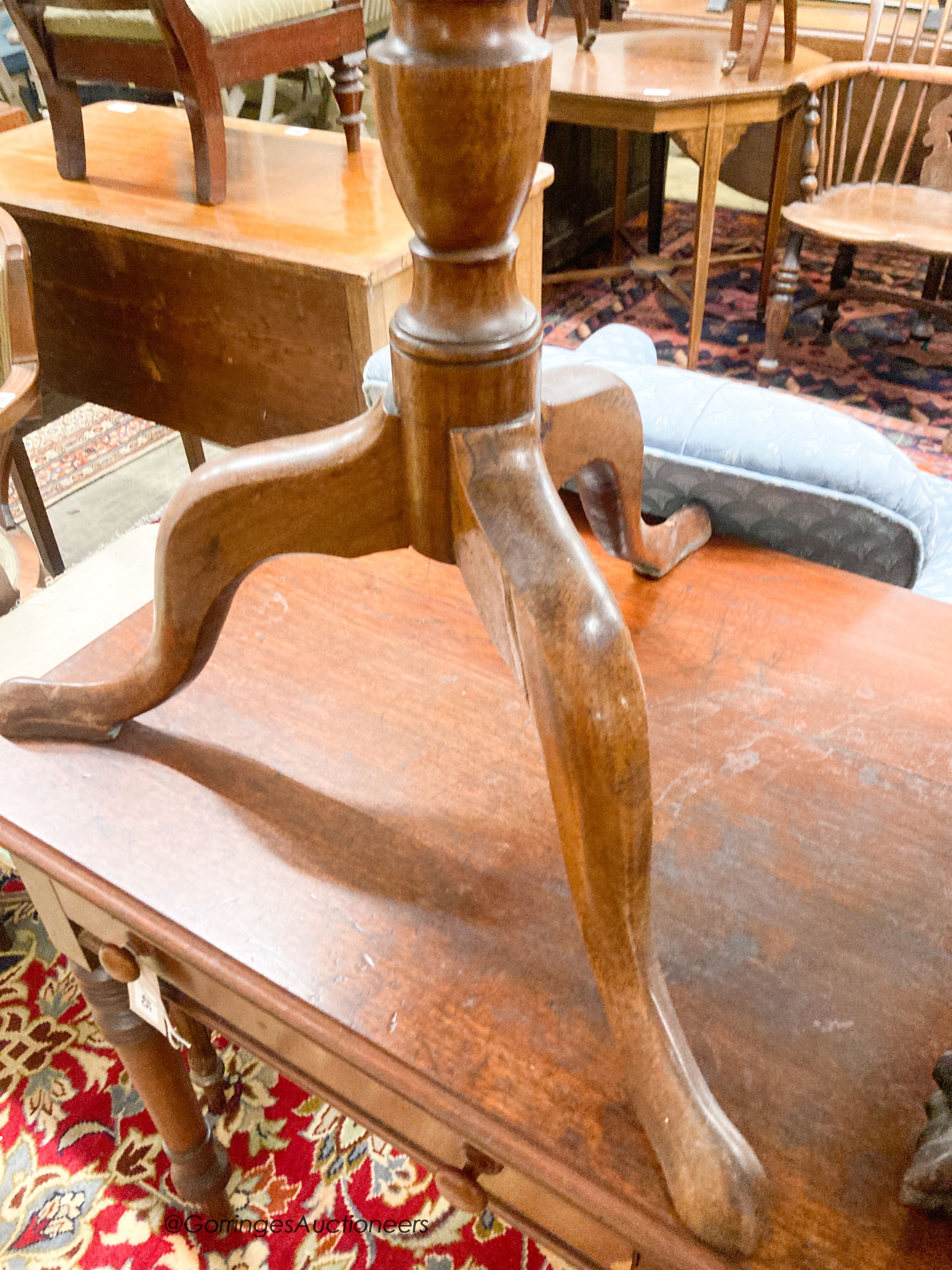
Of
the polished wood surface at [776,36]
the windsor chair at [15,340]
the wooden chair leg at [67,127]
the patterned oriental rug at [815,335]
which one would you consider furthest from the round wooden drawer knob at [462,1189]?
the polished wood surface at [776,36]

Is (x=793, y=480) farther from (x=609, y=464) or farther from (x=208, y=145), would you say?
(x=208, y=145)

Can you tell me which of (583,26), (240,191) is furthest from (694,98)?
(240,191)

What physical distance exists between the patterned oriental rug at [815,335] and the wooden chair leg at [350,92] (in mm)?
621

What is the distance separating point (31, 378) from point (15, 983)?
772 millimetres

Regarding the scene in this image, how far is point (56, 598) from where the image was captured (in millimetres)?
1098

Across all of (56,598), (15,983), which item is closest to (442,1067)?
(56,598)

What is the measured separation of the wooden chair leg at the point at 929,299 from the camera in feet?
8.50

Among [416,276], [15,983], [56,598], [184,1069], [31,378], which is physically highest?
[416,276]

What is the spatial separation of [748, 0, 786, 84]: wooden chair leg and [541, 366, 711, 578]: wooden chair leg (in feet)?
6.30

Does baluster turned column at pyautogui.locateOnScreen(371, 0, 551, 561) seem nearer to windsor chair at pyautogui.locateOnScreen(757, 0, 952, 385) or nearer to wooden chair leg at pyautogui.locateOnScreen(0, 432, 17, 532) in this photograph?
wooden chair leg at pyautogui.locateOnScreen(0, 432, 17, 532)

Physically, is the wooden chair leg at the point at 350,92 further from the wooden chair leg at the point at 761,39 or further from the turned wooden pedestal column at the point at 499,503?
the turned wooden pedestal column at the point at 499,503

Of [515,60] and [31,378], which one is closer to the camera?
[515,60]

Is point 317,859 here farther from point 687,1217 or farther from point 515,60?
point 515,60

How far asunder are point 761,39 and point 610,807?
7.74 feet
